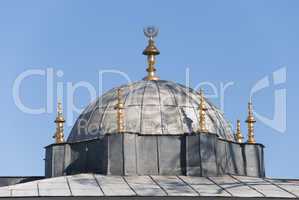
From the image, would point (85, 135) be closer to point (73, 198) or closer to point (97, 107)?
point (97, 107)

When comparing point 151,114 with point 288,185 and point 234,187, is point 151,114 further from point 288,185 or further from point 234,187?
point 288,185

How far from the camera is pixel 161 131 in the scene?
81.6 meters

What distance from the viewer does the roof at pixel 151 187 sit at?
73000 mm

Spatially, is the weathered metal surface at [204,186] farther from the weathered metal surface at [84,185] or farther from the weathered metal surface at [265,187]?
the weathered metal surface at [84,185]

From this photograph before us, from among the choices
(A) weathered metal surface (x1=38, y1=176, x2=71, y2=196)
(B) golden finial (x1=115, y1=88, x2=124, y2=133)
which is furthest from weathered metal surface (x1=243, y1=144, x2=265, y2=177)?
(A) weathered metal surface (x1=38, y1=176, x2=71, y2=196)

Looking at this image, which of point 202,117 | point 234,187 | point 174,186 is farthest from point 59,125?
point 234,187

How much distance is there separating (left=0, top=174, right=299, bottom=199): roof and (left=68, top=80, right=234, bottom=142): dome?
163 inches

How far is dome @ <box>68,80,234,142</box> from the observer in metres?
82.1

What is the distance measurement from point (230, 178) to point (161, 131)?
196 inches

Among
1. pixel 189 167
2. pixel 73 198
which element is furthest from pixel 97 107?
pixel 73 198

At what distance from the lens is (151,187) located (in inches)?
2953

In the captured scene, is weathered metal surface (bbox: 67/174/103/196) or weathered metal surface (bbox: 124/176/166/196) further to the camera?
weathered metal surface (bbox: 124/176/166/196)

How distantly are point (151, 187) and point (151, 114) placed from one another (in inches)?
331

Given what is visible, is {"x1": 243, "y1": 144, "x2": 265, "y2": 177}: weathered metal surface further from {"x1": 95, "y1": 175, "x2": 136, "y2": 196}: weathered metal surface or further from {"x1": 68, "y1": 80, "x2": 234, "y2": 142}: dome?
{"x1": 95, "y1": 175, "x2": 136, "y2": 196}: weathered metal surface
